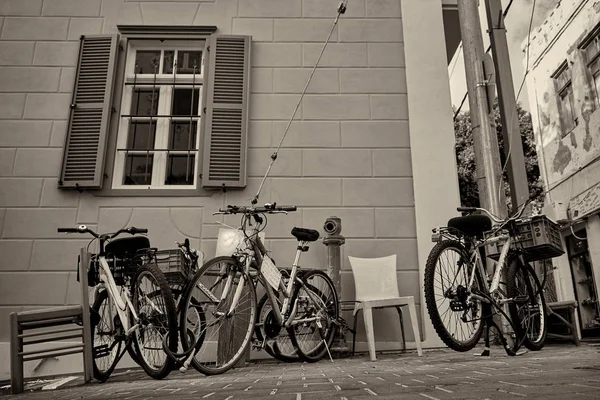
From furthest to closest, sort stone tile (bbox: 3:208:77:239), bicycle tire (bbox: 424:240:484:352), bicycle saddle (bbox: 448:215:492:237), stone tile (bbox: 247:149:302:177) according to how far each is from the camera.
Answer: stone tile (bbox: 247:149:302:177) → stone tile (bbox: 3:208:77:239) → bicycle saddle (bbox: 448:215:492:237) → bicycle tire (bbox: 424:240:484:352)

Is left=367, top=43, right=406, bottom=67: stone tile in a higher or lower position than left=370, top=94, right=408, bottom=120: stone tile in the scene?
higher

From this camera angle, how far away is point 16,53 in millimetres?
4930

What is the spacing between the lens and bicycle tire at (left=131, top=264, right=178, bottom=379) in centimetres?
260

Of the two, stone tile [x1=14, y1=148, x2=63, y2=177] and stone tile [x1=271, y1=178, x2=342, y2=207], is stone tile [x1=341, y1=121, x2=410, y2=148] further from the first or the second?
stone tile [x1=14, y1=148, x2=63, y2=177]

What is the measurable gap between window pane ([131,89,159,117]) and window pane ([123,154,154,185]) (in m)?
0.45

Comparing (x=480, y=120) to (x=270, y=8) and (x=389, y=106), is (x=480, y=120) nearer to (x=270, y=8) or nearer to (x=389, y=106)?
(x=389, y=106)

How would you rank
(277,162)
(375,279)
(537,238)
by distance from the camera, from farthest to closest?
(277,162) < (375,279) < (537,238)

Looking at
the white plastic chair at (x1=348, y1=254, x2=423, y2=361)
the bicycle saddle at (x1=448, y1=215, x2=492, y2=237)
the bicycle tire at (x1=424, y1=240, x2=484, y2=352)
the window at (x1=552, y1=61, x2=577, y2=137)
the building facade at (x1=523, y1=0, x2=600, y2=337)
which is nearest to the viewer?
the bicycle tire at (x1=424, y1=240, x2=484, y2=352)

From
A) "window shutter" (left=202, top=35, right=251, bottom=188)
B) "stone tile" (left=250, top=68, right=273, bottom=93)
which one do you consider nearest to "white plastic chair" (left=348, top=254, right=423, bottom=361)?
"window shutter" (left=202, top=35, right=251, bottom=188)

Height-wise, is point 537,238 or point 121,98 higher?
point 121,98

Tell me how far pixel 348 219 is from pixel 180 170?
1696mm

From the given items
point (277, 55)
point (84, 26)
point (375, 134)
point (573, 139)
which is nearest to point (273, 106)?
point (277, 55)

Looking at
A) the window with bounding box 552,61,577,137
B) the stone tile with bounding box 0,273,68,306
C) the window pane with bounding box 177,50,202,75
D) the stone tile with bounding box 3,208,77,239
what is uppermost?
the window with bounding box 552,61,577,137

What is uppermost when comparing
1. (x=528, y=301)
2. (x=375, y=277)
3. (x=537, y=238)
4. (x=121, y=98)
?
(x=121, y=98)
